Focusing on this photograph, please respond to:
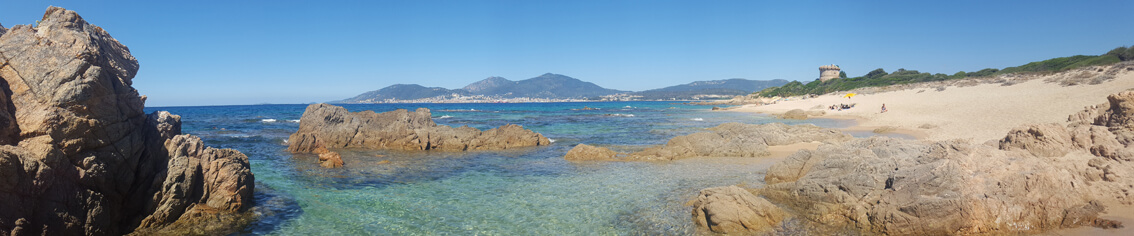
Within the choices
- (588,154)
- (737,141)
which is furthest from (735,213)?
(737,141)

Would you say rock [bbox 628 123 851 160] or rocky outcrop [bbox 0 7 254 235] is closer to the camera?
rocky outcrop [bbox 0 7 254 235]

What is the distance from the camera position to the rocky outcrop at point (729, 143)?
639 inches

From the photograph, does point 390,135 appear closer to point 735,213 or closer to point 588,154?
point 588,154

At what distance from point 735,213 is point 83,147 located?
28.7 ft

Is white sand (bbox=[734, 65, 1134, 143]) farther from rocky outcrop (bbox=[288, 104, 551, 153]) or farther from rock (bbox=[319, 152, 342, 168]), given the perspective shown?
rock (bbox=[319, 152, 342, 168])

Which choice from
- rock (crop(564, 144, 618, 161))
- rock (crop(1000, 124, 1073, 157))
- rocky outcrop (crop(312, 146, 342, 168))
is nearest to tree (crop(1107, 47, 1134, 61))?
rock (crop(1000, 124, 1073, 157))

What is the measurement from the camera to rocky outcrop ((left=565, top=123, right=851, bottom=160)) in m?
16.2

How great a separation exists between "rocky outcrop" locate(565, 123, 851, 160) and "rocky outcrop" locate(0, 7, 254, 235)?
1061cm

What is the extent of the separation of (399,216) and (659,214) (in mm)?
4596

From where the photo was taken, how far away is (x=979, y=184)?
7266 mm

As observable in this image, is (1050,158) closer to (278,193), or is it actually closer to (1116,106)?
(1116,106)

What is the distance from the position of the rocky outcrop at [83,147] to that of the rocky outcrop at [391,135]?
11.6 meters

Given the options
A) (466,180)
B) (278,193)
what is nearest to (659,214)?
(466,180)

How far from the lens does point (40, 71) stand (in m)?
6.60
